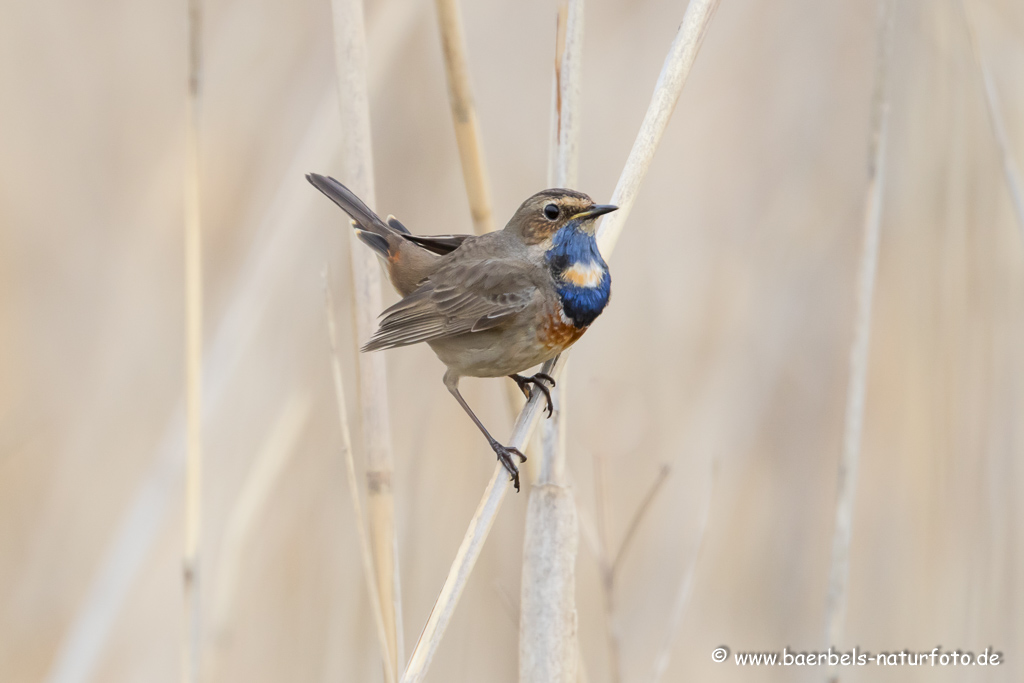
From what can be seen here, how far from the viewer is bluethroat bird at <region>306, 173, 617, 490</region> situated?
2.29 metres

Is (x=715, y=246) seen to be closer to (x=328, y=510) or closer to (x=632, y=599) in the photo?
(x=632, y=599)

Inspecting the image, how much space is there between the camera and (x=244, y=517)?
2.58 meters

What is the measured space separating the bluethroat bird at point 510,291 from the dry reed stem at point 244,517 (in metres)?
0.54

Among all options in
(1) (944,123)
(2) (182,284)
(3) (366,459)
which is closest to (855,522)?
(1) (944,123)

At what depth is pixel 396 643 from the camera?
203cm

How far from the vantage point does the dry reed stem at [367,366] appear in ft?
6.69

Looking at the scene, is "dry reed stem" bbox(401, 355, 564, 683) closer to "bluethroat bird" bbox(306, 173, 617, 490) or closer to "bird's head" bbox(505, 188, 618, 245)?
"bluethroat bird" bbox(306, 173, 617, 490)

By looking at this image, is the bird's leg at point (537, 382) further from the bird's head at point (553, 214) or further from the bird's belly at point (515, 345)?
the bird's head at point (553, 214)

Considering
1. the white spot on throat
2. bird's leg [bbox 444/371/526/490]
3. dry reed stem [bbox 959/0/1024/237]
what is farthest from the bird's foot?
dry reed stem [bbox 959/0/1024/237]

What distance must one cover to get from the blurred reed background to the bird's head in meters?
0.80

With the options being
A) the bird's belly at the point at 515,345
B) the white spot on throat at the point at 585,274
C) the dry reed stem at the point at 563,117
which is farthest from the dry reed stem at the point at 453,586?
the white spot on throat at the point at 585,274

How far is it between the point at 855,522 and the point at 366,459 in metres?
2.34

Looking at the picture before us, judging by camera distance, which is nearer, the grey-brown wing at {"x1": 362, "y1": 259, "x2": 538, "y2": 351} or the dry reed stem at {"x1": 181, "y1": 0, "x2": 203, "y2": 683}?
the dry reed stem at {"x1": 181, "y1": 0, "x2": 203, "y2": 683}

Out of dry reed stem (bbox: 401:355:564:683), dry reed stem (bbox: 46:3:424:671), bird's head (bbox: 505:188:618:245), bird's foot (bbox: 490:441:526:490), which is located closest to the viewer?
dry reed stem (bbox: 401:355:564:683)
